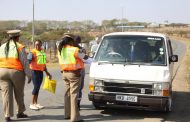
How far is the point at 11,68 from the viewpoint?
814 centimetres

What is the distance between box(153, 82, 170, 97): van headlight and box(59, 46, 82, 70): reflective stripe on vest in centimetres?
170

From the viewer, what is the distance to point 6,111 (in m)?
8.03

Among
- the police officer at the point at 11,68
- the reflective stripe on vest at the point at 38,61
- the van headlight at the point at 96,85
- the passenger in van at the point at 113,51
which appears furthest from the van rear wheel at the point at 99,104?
the police officer at the point at 11,68

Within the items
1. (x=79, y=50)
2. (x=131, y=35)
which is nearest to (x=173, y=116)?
(x=131, y=35)

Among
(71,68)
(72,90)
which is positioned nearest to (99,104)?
(72,90)

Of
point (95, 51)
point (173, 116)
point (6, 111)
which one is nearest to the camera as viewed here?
point (6, 111)

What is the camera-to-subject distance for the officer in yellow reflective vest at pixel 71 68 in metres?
8.14

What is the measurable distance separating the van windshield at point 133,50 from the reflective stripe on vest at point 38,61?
1.32m

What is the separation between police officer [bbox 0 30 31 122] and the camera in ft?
26.6

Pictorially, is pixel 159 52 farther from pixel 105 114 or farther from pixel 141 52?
pixel 105 114

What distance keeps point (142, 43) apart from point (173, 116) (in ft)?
6.21

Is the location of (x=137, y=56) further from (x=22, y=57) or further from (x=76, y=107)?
(x=22, y=57)

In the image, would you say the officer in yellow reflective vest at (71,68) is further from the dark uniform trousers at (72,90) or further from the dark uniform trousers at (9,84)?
the dark uniform trousers at (9,84)

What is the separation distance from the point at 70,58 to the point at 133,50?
189 centimetres
